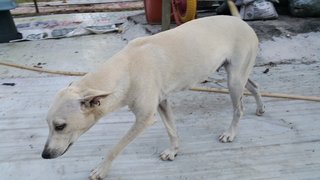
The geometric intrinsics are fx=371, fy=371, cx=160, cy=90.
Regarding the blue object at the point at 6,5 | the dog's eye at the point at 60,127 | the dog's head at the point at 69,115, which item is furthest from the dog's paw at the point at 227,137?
the blue object at the point at 6,5

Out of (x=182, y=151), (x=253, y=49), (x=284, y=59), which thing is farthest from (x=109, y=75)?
(x=284, y=59)

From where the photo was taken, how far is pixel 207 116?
3.28 meters

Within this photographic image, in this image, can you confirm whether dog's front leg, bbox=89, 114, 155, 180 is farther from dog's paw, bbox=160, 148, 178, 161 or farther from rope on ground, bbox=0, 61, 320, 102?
rope on ground, bbox=0, 61, 320, 102

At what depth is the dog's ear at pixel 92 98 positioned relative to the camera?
1.96m

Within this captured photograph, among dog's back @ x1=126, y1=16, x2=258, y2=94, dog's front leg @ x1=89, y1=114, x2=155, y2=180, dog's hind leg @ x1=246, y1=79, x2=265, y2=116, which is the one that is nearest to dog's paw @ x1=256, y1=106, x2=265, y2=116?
dog's hind leg @ x1=246, y1=79, x2=265, y2=116

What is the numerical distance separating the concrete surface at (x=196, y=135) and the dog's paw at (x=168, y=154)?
Result: 0.04 metres

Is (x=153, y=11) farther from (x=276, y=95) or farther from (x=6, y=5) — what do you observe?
(x=276, y=95)

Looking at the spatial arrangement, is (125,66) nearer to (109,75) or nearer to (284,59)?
(109,75)

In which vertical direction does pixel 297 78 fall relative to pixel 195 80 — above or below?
below

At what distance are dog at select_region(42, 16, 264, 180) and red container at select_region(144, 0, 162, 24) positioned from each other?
9.45 feet

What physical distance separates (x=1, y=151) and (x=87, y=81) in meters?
1.22

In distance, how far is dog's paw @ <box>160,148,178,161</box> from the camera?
2.70 meters

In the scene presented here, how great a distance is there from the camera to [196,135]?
2992 mm

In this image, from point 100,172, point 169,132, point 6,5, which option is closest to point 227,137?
point 169,132
